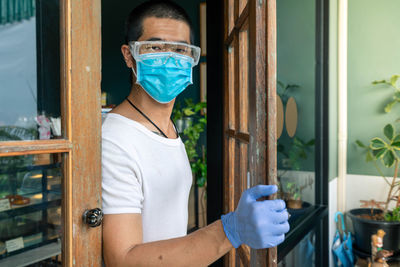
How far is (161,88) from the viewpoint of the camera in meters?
1.04

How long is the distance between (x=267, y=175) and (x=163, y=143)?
1.52 ft

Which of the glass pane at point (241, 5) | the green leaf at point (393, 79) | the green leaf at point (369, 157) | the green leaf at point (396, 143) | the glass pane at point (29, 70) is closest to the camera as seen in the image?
the glass pane at point (29, 70)

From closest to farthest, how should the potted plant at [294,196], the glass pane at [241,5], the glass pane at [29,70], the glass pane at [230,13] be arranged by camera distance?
the glass pane at [29,70]
the glass pane at [241,5]
the glass pane at [230,13]
the potted plant at [294,196]

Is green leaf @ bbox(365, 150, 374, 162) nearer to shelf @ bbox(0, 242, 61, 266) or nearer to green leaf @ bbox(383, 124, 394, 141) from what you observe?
green leaf @ bbox(383, 124, 394, 141)

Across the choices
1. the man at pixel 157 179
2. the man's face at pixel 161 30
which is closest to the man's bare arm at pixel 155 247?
the man at pixel 157 179

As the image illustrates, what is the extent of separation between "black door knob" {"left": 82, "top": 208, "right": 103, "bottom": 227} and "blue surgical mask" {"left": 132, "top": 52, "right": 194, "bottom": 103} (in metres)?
0.47

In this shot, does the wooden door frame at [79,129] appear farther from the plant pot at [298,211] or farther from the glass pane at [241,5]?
the plant pot at [298,211]

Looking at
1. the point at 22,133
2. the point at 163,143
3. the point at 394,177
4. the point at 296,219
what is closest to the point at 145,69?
the point at 163,143

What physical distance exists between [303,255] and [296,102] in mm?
983

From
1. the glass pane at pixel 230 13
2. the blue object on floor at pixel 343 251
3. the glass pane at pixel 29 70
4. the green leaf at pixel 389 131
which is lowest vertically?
the blue object on floor at pixel 343 251

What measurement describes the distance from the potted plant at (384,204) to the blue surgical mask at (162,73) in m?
1.96

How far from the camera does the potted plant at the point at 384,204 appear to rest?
7.23 feet

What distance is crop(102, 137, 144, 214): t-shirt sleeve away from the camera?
0.76m

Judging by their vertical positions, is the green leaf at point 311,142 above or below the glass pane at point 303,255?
above
